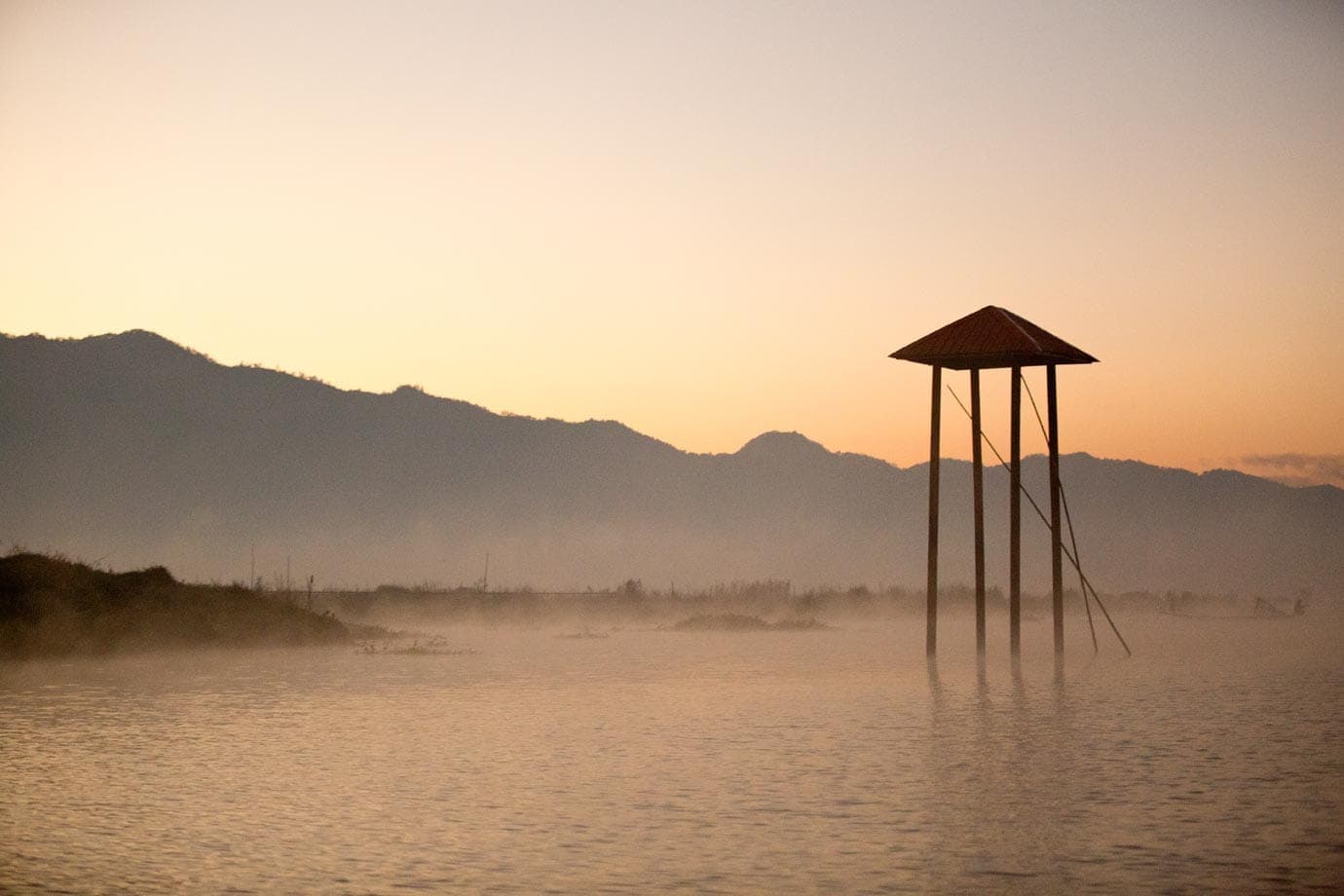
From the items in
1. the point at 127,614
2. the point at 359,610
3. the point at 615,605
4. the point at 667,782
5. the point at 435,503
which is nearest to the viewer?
the point at 667,782

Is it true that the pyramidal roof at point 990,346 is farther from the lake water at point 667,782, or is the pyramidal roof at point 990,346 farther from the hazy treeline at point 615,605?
the hazy treeline at point 615,605

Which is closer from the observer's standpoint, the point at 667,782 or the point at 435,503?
the point at 667,782

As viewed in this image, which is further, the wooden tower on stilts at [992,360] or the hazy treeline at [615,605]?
the hazy treeline at [615,605]

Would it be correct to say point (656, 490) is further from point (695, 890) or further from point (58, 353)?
point (695, 890)

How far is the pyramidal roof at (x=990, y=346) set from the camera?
3597 cm

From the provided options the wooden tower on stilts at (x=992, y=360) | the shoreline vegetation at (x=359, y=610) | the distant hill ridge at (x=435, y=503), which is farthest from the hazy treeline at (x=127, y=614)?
the distant hill ridge at (x=435, y=503)

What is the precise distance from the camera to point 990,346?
118 ft

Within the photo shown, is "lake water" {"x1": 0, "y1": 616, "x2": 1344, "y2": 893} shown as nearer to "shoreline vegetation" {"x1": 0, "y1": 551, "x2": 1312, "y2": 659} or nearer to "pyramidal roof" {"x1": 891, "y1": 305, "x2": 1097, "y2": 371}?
"shoreline vegetation" {"x1": 0, "y1": 551, "x2": 1312, "y2": 659}

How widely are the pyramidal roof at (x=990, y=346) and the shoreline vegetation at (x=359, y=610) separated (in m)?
17.9

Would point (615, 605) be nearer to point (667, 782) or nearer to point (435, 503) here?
point (667, 782)

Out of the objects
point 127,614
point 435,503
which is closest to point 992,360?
point 127,614

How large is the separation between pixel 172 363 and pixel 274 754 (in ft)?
545

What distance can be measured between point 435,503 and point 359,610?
114 m

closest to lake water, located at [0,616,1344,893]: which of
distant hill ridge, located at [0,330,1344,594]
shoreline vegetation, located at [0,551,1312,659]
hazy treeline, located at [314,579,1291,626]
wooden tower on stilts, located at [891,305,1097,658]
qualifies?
wooden tower on stilts, located at [891,305,1097,658]
